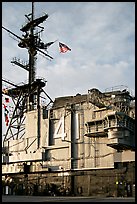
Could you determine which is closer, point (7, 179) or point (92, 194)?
point (92, 194)

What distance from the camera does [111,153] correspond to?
33.2 m

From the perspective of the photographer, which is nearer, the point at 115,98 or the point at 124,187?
the point at 124,187

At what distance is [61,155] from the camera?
1452 inches

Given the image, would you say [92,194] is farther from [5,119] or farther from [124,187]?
[5,119]

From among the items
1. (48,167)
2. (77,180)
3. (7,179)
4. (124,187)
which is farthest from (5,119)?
(124,187)

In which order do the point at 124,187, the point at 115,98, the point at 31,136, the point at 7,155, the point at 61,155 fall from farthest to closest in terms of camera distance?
the point at 7,155 → the point at 31,136 → the point at 61,155 → the point at 115,98 → the point at 124,187

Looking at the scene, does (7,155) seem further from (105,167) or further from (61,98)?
(105,167)

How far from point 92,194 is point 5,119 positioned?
693 inches

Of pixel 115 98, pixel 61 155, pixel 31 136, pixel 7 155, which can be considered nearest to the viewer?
pixel 115 98

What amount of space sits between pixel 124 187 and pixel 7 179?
16577 mm

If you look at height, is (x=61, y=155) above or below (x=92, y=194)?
above

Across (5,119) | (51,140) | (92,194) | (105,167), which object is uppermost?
(5,119)

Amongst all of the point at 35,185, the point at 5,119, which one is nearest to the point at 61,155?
the point at 35,185

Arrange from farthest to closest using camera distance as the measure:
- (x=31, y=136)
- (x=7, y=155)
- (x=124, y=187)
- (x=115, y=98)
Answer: (x=7, y=155)
(x=31, y=136)
(x=115, y=98)
(x=124, y=187)
